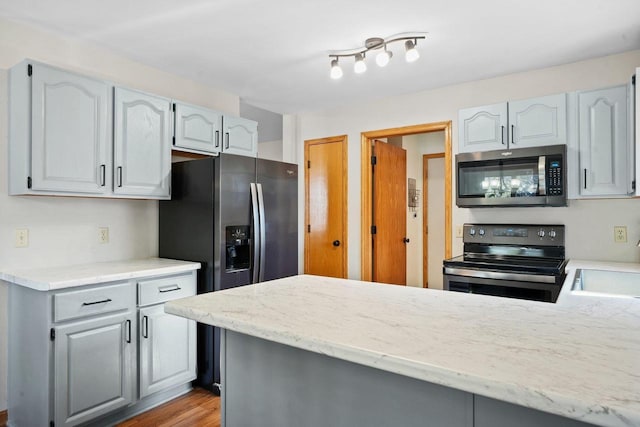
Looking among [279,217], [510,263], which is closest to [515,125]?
[510,263]

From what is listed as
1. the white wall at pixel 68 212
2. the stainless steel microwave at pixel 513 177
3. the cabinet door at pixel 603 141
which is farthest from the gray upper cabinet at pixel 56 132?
the cabinet door at pixel 603 141

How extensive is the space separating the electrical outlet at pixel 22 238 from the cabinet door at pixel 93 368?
27.1 inches

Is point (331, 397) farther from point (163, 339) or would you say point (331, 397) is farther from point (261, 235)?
point (261, 235)

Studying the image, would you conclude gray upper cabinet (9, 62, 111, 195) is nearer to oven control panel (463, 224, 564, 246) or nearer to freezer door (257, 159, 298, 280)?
freezer door (257, 159, 298, 280)

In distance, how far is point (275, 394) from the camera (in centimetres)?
120

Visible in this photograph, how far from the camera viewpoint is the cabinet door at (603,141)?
2477 mm

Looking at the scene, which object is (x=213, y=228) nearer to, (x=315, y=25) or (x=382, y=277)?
(x=315, y=25)

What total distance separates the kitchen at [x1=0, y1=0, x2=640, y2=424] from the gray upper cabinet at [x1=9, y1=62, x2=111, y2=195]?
0.61 feet

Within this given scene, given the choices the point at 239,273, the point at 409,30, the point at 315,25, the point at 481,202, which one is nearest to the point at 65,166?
the point at 239,273

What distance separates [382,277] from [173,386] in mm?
2266

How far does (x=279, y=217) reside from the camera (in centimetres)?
310

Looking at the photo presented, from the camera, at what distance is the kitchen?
2.34m

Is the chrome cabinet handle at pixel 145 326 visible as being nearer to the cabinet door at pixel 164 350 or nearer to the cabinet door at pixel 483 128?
the cabinet door at pixel 164 350

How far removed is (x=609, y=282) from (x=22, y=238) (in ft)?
11.7
